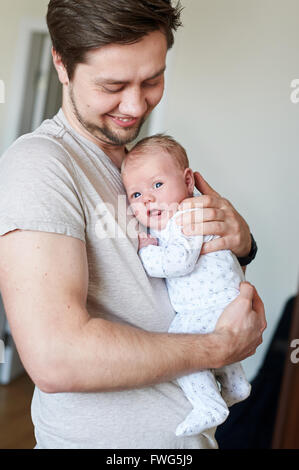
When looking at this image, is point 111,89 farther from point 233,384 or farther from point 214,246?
point 233,384

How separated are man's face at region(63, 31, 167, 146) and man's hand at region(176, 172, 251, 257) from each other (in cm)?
21

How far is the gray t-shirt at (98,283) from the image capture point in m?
0.82

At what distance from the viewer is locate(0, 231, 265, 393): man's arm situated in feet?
2.46

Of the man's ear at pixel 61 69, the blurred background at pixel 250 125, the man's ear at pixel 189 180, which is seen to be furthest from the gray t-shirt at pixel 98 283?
the blurred background at pixel 250 125

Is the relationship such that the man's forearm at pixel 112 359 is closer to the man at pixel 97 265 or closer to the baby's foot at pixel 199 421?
the man at pixel 97 265

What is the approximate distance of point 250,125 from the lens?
2.45 metres

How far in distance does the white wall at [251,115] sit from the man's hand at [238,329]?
152 cm

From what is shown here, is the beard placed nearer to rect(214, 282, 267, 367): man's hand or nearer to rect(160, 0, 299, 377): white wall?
rect(214, 282, 267, 367): man's hand

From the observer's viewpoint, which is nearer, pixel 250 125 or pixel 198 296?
pixel 198 296

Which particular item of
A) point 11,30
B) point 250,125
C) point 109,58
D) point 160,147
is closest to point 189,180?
point 160,147

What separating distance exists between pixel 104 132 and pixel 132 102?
86 mm

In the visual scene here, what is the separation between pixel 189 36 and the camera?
2543mm
